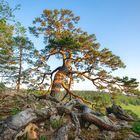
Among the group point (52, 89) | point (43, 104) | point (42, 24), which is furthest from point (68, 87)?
point (43, 104)

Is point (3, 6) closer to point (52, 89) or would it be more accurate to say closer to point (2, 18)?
point (2, 18)

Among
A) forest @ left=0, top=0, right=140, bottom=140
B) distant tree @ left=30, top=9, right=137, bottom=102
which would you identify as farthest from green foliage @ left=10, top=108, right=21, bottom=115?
distant tree @ left=30, top=9, right=137, bottom=102

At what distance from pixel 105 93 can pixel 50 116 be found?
1884 centimetres

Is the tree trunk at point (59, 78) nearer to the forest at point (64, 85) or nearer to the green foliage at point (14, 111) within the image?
the forest at point (64, 85)

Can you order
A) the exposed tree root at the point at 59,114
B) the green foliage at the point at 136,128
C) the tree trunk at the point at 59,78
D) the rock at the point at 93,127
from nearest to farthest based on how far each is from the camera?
the exposed tree root at the point at 59,114 < the rock at the point at 93,127 < the green foliage at the point at 136,128 < the tree trunk at the point at 59,78

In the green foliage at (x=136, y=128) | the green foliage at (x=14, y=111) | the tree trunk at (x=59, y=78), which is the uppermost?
the tree trunk at (x=59, y=78)

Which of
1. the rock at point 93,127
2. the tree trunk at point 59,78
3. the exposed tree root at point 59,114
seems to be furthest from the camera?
the tree trunk at point 59,78

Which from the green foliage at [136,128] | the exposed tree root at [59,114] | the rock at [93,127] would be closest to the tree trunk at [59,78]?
the exposed tree root at [59,114]

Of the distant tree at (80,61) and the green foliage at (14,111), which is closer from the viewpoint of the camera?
the green foliage at (14,111)

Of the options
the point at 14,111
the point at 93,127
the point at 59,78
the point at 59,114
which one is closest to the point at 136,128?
the point at 93,127

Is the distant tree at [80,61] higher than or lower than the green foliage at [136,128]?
higher

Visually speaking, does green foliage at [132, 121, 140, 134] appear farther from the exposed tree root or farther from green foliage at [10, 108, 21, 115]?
green foliage at [10, 108, 21, 115]

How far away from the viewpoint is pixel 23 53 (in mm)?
27594

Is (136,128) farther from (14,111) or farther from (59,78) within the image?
(59,78)
